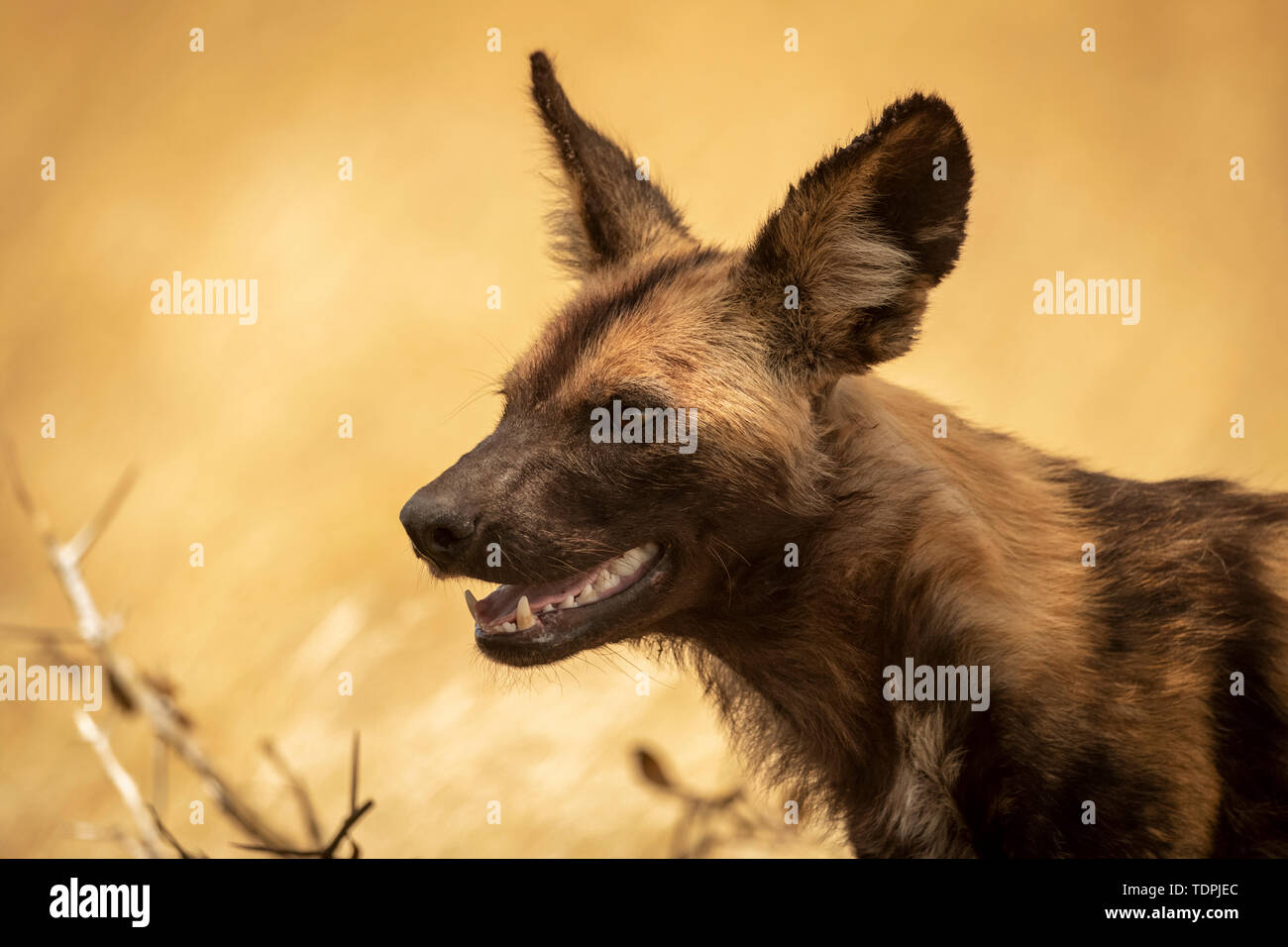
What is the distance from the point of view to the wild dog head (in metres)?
3.75

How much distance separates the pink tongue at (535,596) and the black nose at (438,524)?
27 cm

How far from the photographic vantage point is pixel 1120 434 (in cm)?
862

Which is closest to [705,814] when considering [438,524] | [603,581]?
[603,581]

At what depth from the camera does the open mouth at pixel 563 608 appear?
3.81m

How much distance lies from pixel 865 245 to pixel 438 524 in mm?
1517

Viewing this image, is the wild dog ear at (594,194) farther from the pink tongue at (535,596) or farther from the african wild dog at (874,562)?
the pink tongue at (535,596)

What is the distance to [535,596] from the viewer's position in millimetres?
3926

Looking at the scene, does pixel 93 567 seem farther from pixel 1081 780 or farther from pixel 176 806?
pixel 1081 780

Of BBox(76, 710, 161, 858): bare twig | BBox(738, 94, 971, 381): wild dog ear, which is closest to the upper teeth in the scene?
BBox(738, 94, 971, 381): wild dog ear

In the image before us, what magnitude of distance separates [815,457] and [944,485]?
43 centimetres

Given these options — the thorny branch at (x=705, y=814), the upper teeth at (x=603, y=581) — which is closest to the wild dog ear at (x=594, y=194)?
the upper teeth at (x=603, y=581)

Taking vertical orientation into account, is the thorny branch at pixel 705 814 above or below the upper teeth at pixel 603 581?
below
